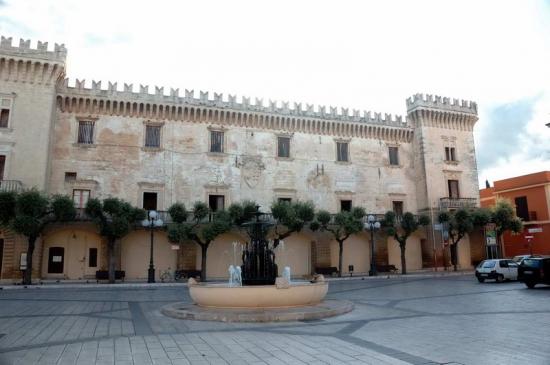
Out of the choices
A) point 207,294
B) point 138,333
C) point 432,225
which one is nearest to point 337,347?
point 138,333

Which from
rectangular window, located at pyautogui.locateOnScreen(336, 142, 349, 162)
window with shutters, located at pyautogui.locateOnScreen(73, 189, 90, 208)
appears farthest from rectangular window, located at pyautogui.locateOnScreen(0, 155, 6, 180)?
rectangular window, located at pyautogui.locateOnScreen(336, 142, 349, 162)

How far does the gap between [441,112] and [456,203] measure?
724 centimetres

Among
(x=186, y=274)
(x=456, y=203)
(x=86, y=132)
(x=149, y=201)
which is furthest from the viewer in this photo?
(x=456, y=203)

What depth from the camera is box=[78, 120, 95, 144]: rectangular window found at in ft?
87.7

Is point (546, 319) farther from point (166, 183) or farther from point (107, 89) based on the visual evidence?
point (107, 89)

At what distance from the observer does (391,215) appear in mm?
29500

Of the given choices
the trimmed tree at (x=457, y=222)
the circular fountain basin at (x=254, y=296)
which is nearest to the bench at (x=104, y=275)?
the circular fountain basin at (x=254, y=296)

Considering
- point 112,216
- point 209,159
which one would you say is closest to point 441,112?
point 209,159

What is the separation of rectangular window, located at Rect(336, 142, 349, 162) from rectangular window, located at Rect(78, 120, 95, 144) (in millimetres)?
16744

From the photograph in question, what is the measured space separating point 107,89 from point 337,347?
82.6ft

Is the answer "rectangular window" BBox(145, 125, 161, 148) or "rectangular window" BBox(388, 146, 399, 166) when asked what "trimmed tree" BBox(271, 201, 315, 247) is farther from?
"rectangular window" BBox(388, 146, 399, 166)

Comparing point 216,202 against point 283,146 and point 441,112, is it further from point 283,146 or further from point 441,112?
point 441,112

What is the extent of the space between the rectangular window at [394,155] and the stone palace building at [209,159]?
0.14m

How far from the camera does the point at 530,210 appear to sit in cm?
3575
